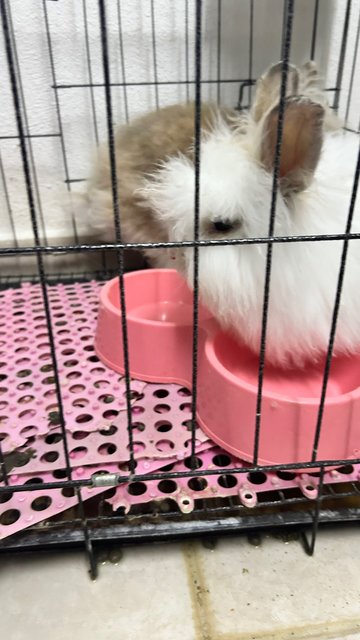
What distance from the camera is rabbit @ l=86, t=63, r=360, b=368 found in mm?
992

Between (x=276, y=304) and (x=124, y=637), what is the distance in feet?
2.14

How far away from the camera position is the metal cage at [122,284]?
2.83 ft

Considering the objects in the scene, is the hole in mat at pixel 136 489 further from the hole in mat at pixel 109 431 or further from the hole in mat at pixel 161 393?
the hole in mat at pixel 161 393

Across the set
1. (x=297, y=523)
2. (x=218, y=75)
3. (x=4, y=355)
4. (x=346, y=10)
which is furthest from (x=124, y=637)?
(x=346, y=10)

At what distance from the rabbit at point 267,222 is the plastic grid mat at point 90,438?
265mm

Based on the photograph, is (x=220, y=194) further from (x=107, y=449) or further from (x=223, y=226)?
(x=107, y=449)

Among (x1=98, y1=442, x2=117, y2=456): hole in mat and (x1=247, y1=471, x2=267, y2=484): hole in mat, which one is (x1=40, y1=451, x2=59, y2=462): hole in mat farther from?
(x1=247, y1=471, x2=267, y2=484): hole in mat

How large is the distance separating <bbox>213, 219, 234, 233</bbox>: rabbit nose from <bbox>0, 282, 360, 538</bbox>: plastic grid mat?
0.43 metres

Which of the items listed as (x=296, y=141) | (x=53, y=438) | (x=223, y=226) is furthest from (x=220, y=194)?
(x=53, y=438)

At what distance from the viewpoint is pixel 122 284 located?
77 cm

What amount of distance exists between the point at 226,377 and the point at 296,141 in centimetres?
46

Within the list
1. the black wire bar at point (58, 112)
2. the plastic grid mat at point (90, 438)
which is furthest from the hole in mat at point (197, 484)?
the black wire bar at point (58, 112)

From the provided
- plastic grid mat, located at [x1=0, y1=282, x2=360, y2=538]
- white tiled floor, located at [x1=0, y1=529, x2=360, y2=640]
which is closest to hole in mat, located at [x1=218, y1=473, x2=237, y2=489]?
plastic grid mat, located at [x1=0, y1=282, x2=360, y2=538]

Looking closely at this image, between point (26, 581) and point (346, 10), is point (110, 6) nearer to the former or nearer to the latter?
point (346, 10)
